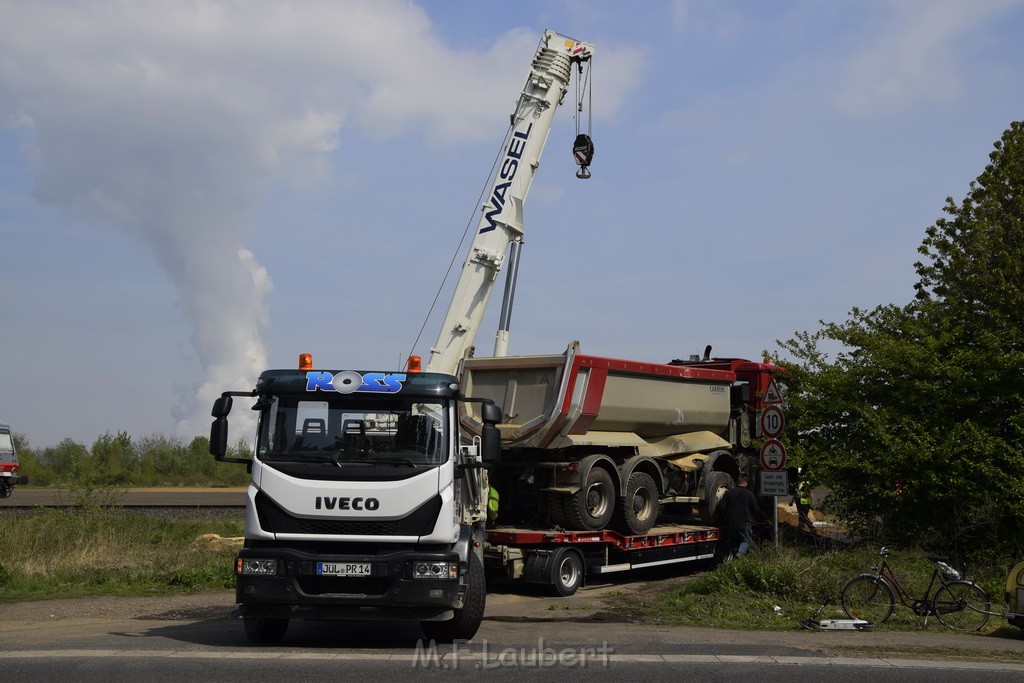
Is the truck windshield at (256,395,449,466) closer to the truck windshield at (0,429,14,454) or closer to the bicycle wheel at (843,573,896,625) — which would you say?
the bicycle wheel at (843,573,896,625)

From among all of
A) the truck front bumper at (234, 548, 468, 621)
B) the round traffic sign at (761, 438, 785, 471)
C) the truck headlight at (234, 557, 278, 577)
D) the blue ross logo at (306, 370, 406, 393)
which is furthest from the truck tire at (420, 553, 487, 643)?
the round traffic sign at (761, 438, 785, 471)

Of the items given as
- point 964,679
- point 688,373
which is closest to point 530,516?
point 688,373

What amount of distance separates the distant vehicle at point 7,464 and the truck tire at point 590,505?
24129 mm

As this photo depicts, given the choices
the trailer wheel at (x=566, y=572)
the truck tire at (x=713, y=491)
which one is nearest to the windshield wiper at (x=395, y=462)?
the trailer wheel at (x=566, y=572)

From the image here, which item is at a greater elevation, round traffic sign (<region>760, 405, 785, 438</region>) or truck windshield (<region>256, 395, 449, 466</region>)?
round traffic sign (<region>760, 405, 785, 438</region>)

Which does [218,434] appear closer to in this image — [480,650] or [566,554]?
[480,650]

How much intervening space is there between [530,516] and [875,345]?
20.7ft

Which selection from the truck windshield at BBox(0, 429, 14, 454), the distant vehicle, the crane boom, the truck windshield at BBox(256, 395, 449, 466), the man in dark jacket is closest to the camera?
the truck windshield at BBox(256, 395, 449, 466)

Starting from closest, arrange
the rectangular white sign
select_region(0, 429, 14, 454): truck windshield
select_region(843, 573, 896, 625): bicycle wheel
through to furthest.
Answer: select_region(843, 573, 896, 625): bicycle wheel, the rectangular white sign, select_region(0, 429, 14, 454): truck windshield

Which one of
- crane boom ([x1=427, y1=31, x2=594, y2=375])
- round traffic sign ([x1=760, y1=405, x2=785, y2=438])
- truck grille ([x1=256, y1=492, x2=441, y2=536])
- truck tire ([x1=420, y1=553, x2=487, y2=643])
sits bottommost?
truck tire ([x1=420, y1=553, x2=487, y2=643])

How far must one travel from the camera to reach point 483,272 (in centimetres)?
1647

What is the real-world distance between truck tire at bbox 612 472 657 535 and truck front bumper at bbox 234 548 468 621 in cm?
586

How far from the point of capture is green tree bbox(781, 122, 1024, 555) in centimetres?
1464

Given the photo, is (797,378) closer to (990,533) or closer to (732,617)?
(990,533)
